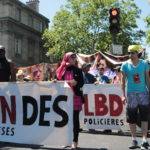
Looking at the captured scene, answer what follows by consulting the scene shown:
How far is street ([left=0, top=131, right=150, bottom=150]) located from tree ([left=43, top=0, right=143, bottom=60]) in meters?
51.7

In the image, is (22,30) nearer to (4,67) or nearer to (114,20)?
(114,20)

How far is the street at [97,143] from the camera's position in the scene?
33.1ft

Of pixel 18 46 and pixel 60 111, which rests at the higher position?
pixel 18 46

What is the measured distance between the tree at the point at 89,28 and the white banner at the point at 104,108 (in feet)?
167

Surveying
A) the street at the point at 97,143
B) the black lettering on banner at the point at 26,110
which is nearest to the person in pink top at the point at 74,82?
the street at the point at 97,143

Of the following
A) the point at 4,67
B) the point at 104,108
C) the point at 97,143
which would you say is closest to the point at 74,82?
the point at 97,143

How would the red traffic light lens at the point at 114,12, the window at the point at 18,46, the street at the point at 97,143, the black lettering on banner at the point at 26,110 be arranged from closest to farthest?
the street at the point at 97,143
the black lettering on banner at the point at 26,110
the red traffic light lens at the point at 114,12
the window at the point at 18,46

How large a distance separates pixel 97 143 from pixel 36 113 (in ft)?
4.72

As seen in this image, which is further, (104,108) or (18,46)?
(18,46)

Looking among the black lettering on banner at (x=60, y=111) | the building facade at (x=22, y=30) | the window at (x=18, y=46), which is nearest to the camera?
the black lettering on banner at (x=60, y=111)

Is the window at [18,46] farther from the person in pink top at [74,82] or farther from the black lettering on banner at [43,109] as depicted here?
the person in pink top at [74,82]

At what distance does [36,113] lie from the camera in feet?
33.6

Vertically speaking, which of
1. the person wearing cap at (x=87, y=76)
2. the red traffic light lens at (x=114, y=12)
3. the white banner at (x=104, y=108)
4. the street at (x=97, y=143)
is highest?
the red traffic light lens at (x=114, y=12)

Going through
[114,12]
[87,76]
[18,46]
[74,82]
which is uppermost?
[18,46]
